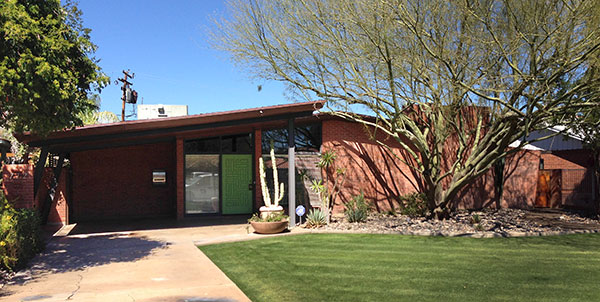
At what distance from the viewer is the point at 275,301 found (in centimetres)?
565

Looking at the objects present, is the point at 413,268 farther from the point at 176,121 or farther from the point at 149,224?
the point at 149,224

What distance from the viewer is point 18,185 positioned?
9.33m

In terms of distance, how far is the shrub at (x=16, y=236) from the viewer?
23.9 ft

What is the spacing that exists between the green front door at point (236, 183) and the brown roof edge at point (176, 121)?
12.6 feet

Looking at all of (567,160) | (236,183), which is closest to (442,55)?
(236,183)

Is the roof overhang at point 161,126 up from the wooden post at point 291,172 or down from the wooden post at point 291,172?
up

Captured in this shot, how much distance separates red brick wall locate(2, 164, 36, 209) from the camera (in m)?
9.27

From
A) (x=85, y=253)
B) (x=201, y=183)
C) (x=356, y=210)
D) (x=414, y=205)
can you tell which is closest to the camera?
(x=85, y=253)

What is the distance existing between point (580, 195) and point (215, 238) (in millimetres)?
14289

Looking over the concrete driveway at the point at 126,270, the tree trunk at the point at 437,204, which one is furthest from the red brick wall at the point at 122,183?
the tree trunk at the point at 437,204

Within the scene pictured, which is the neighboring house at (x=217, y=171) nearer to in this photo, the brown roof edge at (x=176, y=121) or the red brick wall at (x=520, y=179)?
the brown roof edge at (x=176, y=121)

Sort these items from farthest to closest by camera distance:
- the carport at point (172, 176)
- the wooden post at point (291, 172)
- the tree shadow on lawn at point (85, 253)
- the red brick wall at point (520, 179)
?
the red brick wall at point (520, 179), the carport at point (172, 176), the wooden post at point (291, 172), the tree shadow on lawn at point (85, 253)

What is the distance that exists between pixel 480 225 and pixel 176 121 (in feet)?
27.3

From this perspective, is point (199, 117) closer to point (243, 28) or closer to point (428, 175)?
point (243, 28)
